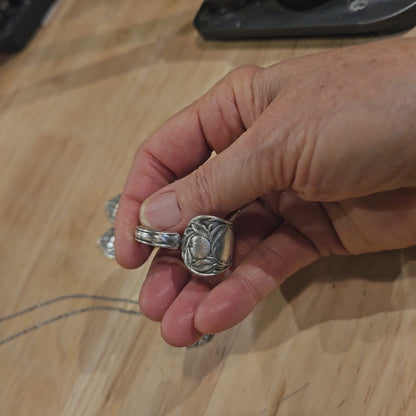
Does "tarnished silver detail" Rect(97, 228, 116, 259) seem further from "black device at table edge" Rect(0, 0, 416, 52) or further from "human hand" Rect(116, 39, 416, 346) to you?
"black device at table edge" Rect(0, 0, 416, 52)

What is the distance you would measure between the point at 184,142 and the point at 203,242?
0.25 meters

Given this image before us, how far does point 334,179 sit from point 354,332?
0.89 ft

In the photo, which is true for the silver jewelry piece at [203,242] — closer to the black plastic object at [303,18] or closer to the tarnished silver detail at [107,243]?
the tarnished silver detail at [107,243]

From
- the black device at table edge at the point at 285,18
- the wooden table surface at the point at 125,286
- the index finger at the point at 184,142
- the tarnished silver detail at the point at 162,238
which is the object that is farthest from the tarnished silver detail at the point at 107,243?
the black device at table edge at the point at 285,18

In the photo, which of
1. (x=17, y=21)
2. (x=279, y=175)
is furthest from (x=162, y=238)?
(x=17, y=21)

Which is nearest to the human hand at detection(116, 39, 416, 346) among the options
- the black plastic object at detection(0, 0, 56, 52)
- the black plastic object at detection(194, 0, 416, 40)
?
the black plastic object at detection(194, 0, 416, 40)

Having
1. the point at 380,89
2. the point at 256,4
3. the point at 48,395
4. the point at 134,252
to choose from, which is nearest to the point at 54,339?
the point at 48,395

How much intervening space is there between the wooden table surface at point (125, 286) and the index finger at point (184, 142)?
5.9 inches

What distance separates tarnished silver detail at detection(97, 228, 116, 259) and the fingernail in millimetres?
226

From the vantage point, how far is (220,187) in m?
0.61

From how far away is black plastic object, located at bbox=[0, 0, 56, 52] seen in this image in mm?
1196

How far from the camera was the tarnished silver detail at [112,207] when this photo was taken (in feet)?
3.03

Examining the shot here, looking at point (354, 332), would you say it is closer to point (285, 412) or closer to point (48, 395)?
point (285, 412)

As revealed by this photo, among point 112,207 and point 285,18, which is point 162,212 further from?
point 285,18
